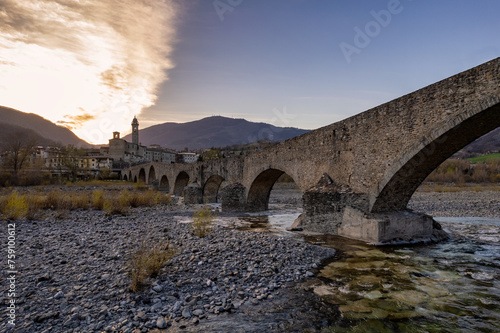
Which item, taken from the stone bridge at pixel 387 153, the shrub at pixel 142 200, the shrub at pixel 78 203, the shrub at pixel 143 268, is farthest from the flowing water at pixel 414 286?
the shrub at pixel 142 200

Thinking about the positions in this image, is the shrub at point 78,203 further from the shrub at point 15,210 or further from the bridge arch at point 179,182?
the bridge arch at point 179,182

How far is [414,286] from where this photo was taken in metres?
5.71

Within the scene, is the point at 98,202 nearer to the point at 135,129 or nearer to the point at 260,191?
the point at 260,191

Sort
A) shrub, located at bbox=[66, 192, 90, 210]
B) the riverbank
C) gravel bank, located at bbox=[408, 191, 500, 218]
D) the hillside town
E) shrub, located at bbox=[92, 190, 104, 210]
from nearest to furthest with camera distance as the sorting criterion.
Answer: the riverbank → shrub, located at bbox=[66, 192, 90, 210] → shrub, located at bbox=[92, 190, 104, 210] → gravel bank, located at bbox=[408, 191, 500, 218] → the hillside town

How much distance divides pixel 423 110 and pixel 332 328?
20.7 feet

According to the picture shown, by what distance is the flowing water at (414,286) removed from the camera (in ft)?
14.4

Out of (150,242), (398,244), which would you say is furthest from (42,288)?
(398,244)

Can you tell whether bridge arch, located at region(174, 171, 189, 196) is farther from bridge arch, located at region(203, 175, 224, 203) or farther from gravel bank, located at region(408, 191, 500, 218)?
gravel bank, located at region(408, 191, 500, 218)

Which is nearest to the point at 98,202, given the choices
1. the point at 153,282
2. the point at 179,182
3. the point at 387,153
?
the point at 153,282

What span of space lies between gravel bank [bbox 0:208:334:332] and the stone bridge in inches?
93.9

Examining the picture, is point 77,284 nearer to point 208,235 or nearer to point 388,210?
point 208,235

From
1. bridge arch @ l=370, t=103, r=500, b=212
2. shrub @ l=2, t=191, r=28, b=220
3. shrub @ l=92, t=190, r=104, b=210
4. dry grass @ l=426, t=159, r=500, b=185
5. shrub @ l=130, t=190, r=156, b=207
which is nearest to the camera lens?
bridge arch @ l=370, t=103, r=500, b=212

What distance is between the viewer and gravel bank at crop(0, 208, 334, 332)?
4090 mm

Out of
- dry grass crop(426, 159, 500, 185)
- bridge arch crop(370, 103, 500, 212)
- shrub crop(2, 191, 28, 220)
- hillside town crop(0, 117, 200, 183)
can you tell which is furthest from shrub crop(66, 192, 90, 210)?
dry grass crop(426, 159, 500, 185)
